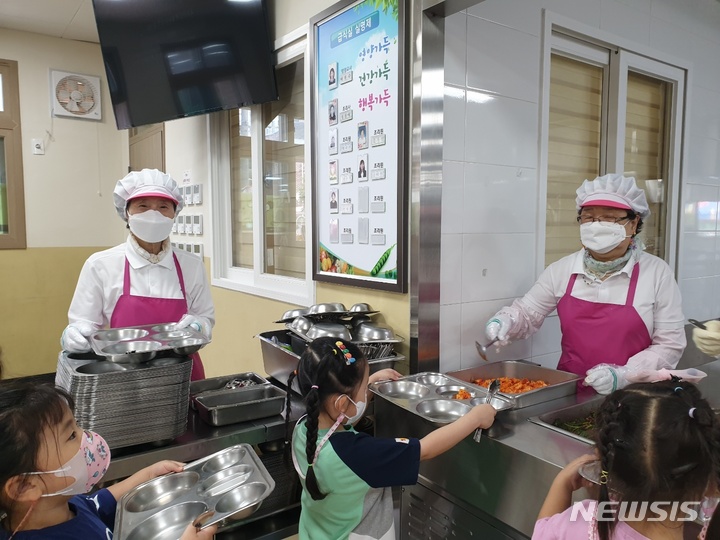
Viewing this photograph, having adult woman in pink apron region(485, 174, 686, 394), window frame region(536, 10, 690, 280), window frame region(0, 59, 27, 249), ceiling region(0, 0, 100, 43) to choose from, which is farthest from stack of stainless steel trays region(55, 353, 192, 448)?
window frame region(0, 59, 27, 249)

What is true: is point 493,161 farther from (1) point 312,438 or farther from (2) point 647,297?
(1) point 312,438

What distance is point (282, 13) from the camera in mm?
2811

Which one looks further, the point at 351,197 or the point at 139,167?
the point at 139,167

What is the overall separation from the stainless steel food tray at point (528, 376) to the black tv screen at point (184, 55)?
1.82m

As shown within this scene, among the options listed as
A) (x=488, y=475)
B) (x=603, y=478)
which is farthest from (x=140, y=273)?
(x=603, y=478)

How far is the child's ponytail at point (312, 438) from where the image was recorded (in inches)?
50.5

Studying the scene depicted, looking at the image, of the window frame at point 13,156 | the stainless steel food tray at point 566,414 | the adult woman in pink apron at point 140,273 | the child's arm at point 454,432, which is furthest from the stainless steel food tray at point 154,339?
the window frame at point 13,156

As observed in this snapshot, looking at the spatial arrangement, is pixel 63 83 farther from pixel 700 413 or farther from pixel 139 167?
pixel 700 413

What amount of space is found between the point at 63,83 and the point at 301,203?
10.4 feet

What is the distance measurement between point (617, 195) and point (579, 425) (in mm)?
834

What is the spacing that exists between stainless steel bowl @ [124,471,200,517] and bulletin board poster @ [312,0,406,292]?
1070 mm

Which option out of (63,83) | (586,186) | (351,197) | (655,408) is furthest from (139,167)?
(655,408)

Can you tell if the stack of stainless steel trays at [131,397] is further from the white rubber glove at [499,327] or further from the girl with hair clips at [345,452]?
the white rubber glove at [499,327]

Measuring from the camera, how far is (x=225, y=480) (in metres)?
1.31
